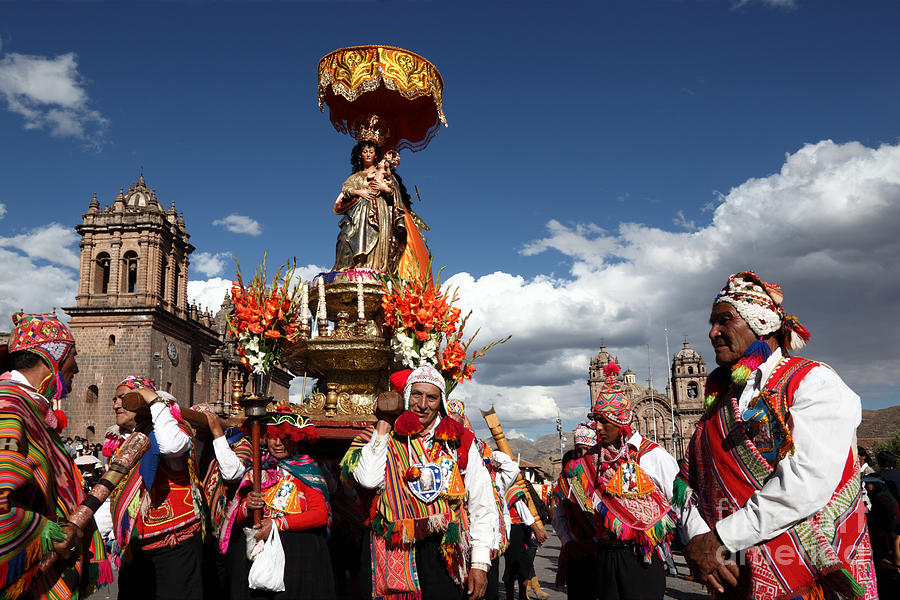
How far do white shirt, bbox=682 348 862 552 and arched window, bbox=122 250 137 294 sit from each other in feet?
155

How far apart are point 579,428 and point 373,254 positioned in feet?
13.8

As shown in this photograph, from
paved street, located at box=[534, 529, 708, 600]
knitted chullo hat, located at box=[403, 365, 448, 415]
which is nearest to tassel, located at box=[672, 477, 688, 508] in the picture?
knitted chullo hat, located at box=[403, 365, 448, 415]

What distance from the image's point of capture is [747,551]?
2777 millimetres

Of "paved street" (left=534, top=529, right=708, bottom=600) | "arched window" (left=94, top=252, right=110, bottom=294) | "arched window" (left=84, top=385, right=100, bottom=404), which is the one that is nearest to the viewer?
"paved street" (left=534, top=529, right=708, bottom=600)

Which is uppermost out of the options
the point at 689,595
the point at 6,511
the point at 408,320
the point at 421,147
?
the point at 421,147

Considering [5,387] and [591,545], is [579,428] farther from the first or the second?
[5,387]

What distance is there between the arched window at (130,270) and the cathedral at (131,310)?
69 millimetres

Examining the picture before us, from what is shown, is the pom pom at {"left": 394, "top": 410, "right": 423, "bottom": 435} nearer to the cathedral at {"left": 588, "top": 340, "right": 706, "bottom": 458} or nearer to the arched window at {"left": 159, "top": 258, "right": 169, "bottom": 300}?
the arched window at {"left": 159, "top": 258, "right": 169, "bottom": 300}

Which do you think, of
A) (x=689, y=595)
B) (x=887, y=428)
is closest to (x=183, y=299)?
(x=689, y=595)

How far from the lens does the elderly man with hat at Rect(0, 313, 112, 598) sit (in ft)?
9.87

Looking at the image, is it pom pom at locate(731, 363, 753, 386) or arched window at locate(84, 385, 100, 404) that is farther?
arched window at locate(84, 385, 100, 404)

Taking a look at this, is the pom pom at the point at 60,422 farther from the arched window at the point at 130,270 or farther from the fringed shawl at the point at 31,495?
the arched window at the point at 130,270

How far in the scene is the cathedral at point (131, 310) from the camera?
41062 millimetres

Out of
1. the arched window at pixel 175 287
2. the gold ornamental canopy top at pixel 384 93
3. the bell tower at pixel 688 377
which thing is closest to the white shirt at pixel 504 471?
the gold ornamental canopy top at pixel 384 93
